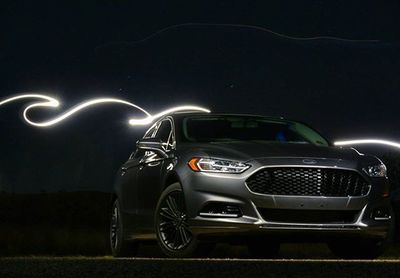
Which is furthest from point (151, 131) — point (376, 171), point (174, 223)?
point (376, 171)

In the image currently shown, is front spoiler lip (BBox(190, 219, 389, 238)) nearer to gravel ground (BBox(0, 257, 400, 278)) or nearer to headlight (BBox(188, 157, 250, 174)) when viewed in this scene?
headlight (BBox(188, 157, 250, 174))

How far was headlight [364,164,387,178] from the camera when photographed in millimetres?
11741

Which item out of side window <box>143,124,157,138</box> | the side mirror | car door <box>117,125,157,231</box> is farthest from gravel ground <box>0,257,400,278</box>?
side window <box>143,124,157,138</box>

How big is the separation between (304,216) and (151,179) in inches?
82.6

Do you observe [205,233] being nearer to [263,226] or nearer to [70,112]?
[263,226]

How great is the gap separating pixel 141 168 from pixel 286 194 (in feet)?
7.94

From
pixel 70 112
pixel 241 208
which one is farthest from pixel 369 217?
pixel 70 112

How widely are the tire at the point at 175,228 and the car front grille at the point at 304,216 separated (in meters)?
0.73

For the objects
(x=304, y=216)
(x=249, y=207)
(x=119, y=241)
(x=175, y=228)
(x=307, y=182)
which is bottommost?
(x=119, y=241)

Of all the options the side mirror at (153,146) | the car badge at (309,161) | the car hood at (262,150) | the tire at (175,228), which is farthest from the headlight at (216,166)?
the side mirror at (153,146)

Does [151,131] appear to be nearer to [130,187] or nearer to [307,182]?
[130,187]

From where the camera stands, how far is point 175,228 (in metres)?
11.6

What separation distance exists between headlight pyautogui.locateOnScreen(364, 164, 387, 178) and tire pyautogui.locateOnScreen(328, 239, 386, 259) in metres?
0.73

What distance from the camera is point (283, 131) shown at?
13.2 m
